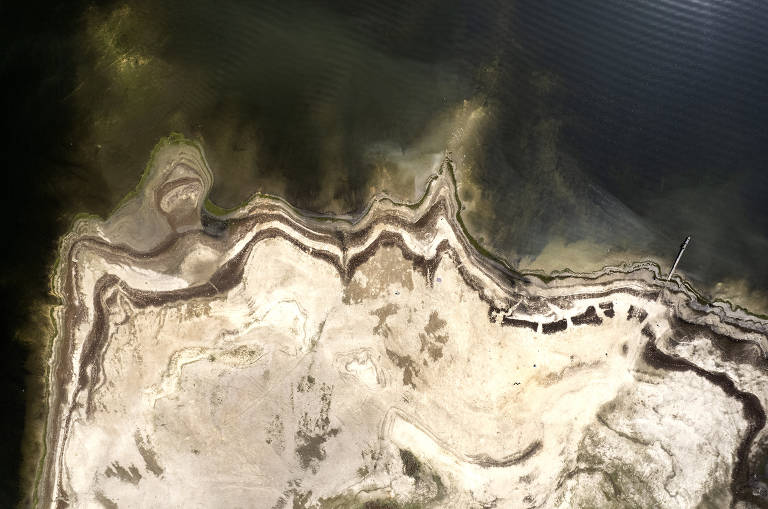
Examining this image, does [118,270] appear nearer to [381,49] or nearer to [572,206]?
[381,49]

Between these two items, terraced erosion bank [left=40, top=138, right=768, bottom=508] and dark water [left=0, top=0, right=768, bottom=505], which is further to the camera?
dark water [left=0, top=0, right=768, bottom=505]

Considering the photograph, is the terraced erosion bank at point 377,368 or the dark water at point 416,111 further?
the dark water at point 416,111

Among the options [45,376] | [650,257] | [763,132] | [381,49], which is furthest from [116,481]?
[763,132]

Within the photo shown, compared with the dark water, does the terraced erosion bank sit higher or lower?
lower

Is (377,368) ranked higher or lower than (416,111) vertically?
lower

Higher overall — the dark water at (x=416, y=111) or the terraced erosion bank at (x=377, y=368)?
the dark water at (x=416, y=111)
